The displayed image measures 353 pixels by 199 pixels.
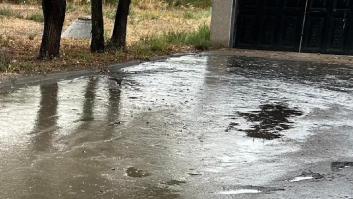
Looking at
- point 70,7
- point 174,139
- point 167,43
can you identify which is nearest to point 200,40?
point 167,43

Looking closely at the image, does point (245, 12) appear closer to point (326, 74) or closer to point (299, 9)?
point (299, 9)

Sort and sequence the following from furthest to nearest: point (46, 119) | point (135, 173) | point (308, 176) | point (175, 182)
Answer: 1. point (46, 119)
2. point (308, 176)
3. point (135, 173)
4. point (175, 182)

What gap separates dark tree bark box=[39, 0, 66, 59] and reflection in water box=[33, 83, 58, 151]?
234 cm

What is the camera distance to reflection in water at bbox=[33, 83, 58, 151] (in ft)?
20.7

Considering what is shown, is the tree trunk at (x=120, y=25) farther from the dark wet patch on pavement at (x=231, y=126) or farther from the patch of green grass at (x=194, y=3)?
the patch of green grass at (x=194, y=3)

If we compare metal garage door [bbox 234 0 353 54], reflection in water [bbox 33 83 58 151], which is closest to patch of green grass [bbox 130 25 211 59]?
metal garage door [bbox 234 0 353 54]

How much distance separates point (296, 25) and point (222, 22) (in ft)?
7.60

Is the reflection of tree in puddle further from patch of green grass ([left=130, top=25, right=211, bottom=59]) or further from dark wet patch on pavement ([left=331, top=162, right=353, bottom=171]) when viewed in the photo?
patch of green grass ([left=130, top=25, right=211, bottom=59])

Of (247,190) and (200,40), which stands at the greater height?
(200,40)

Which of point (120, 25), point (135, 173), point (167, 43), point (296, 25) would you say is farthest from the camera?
point (296, 25)

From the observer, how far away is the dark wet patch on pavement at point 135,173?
5375 mm

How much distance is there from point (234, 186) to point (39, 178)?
1.86 m

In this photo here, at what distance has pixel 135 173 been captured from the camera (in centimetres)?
544

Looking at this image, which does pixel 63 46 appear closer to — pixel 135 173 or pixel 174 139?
pixel 174 139
